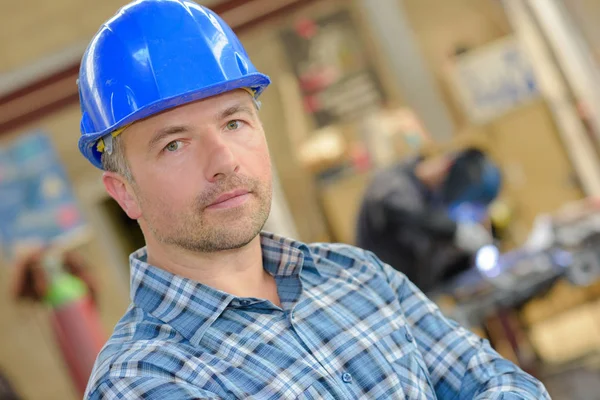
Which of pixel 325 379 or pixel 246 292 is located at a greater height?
pixel 246 292

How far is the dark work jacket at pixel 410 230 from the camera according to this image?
349cm

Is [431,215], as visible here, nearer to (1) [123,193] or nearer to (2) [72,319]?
(2) [72,319]

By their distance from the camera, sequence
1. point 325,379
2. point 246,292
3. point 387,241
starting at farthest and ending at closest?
point 387,241 → point 246,292 → point 325,379

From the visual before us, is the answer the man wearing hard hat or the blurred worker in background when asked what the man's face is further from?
the blurred worker in background

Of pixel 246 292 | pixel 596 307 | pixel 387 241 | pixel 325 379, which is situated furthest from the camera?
pixel 596 307

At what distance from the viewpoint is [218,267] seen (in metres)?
1.11

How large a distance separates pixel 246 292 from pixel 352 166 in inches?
152

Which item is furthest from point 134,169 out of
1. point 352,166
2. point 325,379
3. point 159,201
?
point 352,166

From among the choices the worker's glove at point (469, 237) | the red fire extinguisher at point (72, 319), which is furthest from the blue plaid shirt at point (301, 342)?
the red fire extinguisher at point (72, 319)

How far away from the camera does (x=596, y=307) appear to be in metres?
4.80

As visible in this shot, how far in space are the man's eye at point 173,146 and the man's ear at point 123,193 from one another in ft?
0.34

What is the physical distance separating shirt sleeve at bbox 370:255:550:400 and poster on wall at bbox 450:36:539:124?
390cm

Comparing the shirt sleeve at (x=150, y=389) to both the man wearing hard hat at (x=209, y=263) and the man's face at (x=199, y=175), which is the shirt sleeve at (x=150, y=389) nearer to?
the man wearing hard hat at (x=209, y=263)

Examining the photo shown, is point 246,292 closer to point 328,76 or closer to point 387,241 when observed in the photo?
point 387,241
